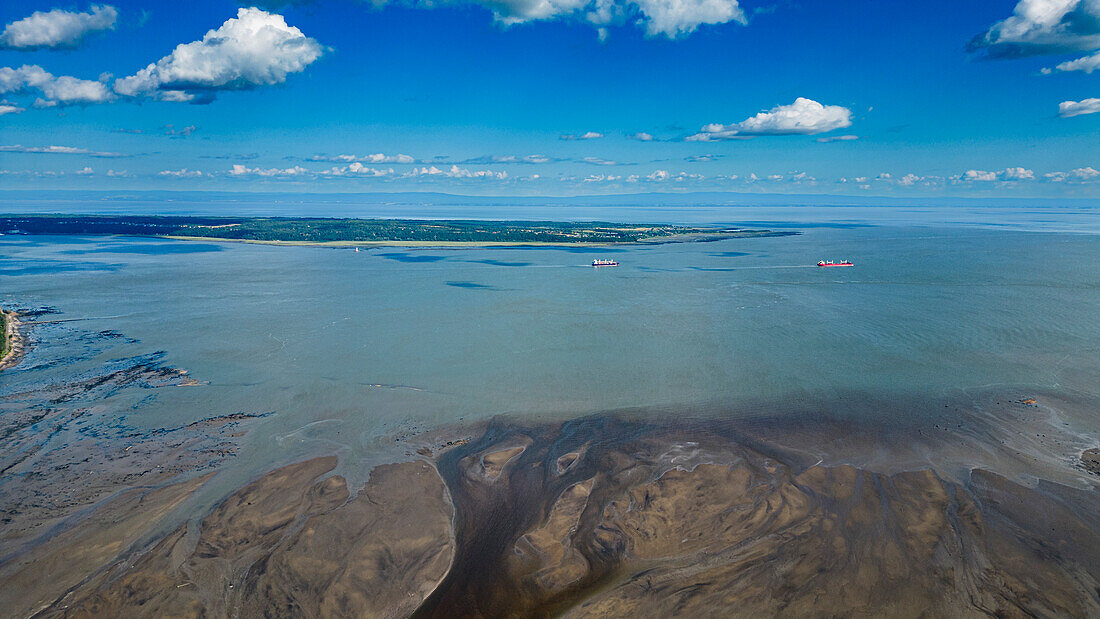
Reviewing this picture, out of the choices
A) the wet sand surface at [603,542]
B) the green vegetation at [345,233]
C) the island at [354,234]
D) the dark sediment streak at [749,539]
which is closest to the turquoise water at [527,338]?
the wet sand surface at [603,542]

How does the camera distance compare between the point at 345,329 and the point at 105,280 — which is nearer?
the point at 345,329

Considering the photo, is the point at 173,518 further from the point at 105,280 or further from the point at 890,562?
the point at 105,280

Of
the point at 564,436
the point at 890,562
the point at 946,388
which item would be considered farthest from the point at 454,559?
the point at 946,388

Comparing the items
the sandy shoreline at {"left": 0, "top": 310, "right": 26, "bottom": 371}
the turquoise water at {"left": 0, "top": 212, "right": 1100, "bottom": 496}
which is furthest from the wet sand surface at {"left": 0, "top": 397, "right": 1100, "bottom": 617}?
the sandy shoreline at {"left": 0, "top": 310, "right": 26, "bottom": 371}

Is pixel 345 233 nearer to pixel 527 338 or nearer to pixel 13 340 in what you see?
pixel 13 340

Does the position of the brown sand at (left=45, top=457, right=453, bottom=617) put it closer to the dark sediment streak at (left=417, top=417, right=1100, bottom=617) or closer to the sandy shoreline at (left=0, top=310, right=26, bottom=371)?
the dark sediment streak at (left=417, top=417, right=1100, bottom=617)
